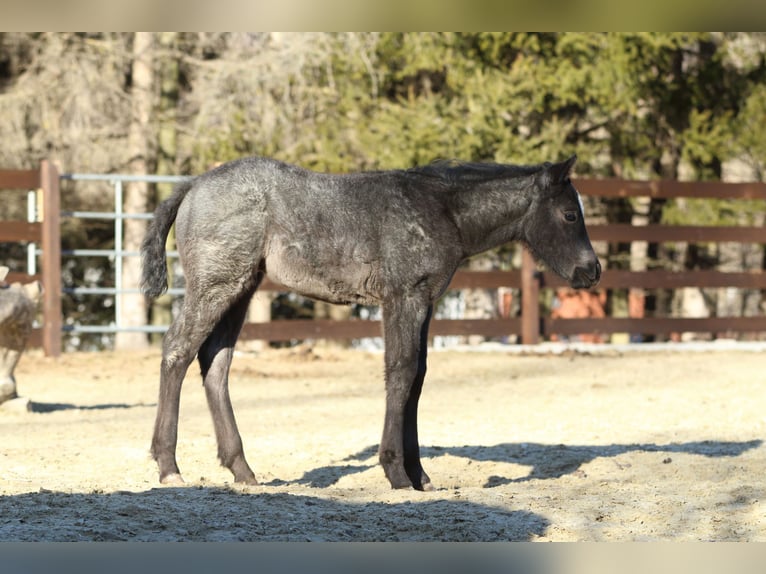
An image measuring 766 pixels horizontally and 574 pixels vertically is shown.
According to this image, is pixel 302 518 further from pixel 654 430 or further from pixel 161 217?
pixel 654 430

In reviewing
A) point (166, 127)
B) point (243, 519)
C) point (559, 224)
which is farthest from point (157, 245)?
point (166, 127)

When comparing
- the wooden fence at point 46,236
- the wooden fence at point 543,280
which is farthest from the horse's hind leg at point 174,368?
the wooden fence at point 46,236

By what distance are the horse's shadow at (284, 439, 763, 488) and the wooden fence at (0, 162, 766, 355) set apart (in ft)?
19.7

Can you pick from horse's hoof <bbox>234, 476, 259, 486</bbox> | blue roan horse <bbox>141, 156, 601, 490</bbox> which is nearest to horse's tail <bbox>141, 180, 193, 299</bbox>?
blue roan horse <bbox>141, 156, 601, 490</bbox>

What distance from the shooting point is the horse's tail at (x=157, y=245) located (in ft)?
17.6

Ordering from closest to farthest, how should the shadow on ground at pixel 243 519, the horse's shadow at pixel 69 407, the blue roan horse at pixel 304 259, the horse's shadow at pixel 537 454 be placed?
the shadow on ground at pixel 243 519 → the blue roan horse at pixel 304 259 → the horse's shadow at pixel 537 454 → the horse's shadow at pixel 69 407

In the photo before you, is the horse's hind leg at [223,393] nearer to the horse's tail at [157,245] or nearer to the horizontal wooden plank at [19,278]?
the horse's tail at [157,245]

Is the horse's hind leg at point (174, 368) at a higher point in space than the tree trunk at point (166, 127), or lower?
lower

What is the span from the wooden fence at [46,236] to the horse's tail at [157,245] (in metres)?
7.21

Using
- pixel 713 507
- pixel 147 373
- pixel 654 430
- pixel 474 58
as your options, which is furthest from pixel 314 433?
pixel 474 58

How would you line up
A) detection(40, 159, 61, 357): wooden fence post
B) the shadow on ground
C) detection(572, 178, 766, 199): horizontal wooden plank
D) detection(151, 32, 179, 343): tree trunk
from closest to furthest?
the shadow on ground < detection(40, 159, 61, 357): wooden fence post < detection(572, 178, 766, 199): horizontal wooden plank < detection(151, 32, 179, 343): tree trunk

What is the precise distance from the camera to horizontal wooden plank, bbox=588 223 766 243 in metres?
13.7

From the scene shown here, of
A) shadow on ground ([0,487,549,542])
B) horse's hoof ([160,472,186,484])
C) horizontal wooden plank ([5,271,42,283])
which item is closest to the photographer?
shadow on ground ([0,487,549,542])

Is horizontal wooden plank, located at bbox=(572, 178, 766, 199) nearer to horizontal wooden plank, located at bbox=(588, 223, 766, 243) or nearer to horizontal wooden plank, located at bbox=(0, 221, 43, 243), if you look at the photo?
horizontal wooden plank, located at bbox=(588, 223, 766, 243)
